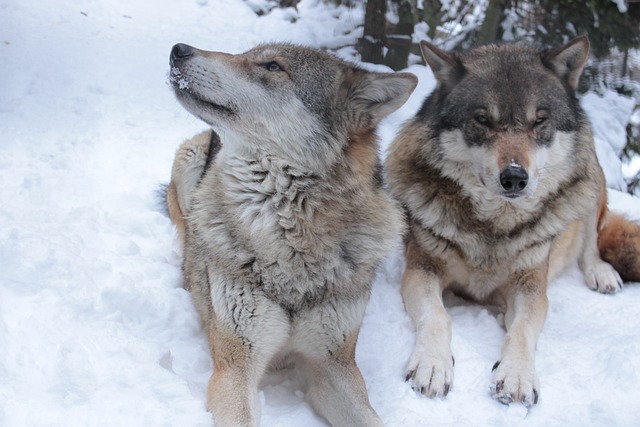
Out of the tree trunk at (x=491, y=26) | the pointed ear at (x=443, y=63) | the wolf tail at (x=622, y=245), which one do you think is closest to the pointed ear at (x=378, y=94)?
the pointed ear at (x=443, y=63)

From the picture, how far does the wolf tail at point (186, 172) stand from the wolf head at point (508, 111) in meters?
1.66

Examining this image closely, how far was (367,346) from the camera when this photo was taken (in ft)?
12.2

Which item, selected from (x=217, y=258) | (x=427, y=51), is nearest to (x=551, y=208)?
(x=427, y=51)

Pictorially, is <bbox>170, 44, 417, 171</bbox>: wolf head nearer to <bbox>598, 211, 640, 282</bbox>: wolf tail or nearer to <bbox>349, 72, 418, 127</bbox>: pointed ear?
<bbox>349, 72, 418, 127</bbox>: pointed ear

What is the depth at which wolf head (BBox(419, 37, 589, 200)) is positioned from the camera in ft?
11.4

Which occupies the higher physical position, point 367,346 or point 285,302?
point 285,302

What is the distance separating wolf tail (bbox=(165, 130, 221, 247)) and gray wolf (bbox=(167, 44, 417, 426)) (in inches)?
47.5

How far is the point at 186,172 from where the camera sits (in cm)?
450

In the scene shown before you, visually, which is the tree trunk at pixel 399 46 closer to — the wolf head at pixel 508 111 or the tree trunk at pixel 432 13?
the tree trunk at pixel 432 13

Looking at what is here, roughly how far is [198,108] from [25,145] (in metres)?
3.18

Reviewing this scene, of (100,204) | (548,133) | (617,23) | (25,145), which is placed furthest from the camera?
(617,23)

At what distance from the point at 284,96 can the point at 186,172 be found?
166 cm

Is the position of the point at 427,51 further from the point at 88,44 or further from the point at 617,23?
the point at 88,44

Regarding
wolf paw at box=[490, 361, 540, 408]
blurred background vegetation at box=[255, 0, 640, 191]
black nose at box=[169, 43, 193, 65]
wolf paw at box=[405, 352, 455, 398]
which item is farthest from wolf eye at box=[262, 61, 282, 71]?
blurred background vegetation at box=[255, 0, 640, 191]
